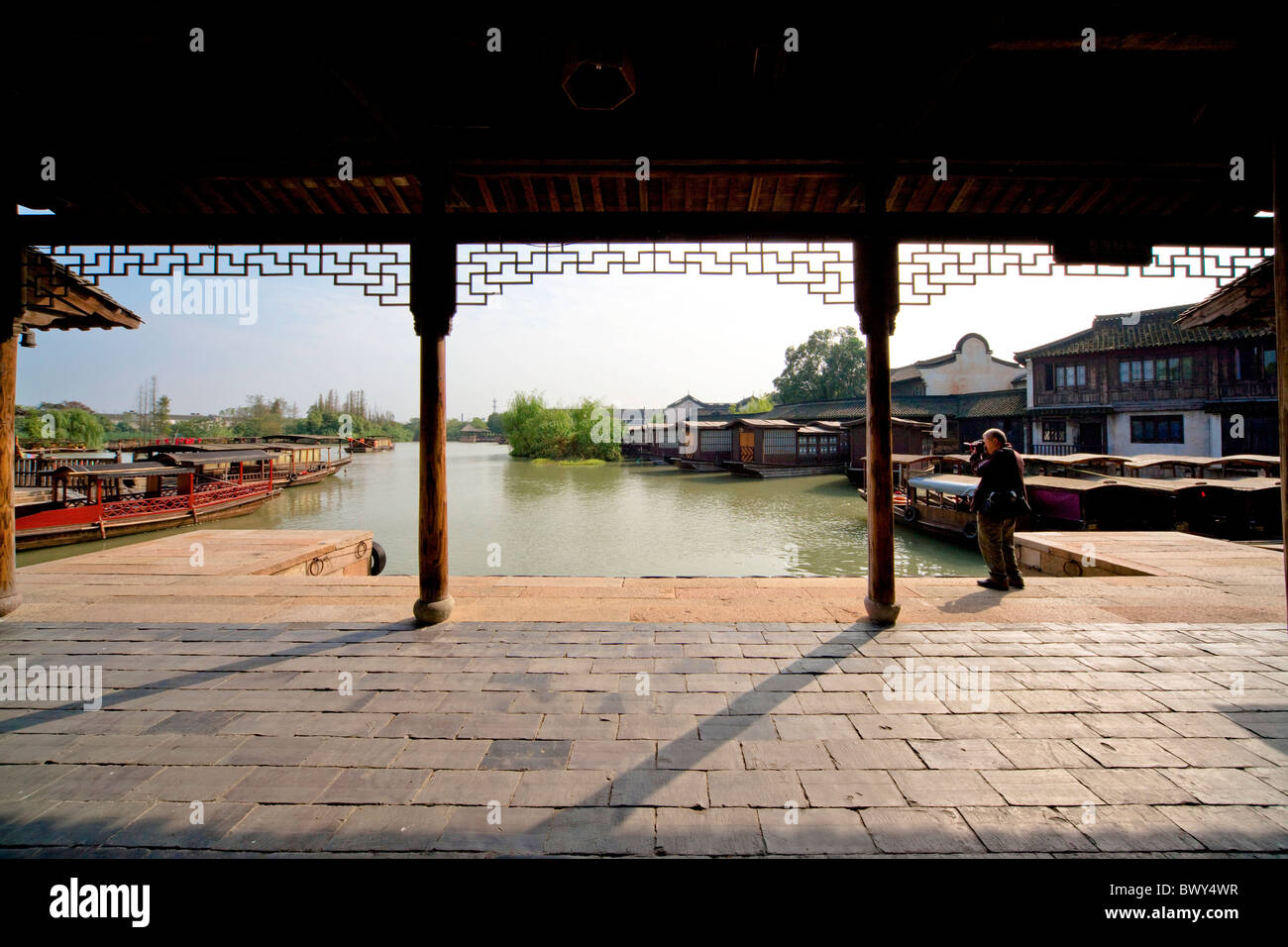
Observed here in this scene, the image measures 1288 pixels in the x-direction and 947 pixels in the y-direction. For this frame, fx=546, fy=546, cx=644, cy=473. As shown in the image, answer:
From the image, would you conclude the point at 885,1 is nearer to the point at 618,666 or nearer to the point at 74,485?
the point at 618,666

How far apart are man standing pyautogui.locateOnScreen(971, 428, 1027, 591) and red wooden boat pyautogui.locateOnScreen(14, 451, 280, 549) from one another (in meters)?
19.3

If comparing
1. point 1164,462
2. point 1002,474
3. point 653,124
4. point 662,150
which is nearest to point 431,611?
point 662,150

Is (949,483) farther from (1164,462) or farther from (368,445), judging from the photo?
(368,445)

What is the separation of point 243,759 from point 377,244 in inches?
145

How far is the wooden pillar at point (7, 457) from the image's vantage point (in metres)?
4.34

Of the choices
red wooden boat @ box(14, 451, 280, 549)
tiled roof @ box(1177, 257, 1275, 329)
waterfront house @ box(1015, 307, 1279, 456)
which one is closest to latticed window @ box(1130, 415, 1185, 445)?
waterfront house @ box(1015, 307, 1279, 456)

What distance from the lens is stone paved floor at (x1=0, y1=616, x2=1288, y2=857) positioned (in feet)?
6.52

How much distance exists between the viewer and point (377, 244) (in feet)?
14.4

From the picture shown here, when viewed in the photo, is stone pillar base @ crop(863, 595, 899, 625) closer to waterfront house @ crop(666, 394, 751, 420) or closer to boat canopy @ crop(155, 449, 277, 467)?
boat canopy @ crop(155, 449, 277, 467)

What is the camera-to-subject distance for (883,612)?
4160mm

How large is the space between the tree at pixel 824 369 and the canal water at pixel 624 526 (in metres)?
18.9

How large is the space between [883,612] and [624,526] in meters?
14.4

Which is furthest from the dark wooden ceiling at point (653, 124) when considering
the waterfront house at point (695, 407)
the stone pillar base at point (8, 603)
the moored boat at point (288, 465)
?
the waterfront house at point (695, 407)
